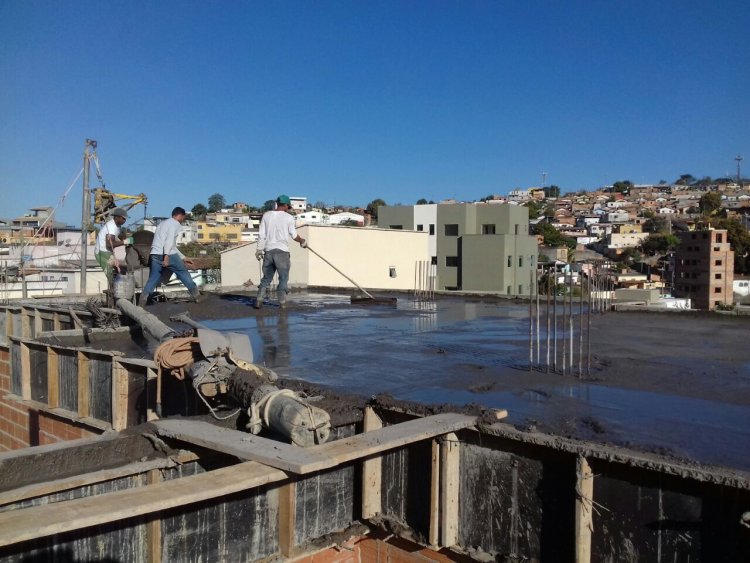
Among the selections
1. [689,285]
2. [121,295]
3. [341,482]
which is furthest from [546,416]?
[689,285]

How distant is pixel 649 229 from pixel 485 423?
119m

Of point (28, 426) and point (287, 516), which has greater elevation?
point (287, 516)

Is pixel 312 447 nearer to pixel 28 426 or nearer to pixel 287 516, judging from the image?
pixel 287 516

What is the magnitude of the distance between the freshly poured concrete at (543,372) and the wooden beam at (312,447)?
65cm

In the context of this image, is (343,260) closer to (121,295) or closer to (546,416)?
(121,295)

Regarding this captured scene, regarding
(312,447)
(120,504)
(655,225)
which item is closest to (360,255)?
(312,447)

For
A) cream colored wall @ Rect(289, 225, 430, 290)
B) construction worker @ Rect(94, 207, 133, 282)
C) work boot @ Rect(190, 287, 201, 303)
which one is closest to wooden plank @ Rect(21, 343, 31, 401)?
construction worker @ Rect(94, 207, 133, 282)

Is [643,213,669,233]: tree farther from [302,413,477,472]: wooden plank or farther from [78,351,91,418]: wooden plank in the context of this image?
[302,413,477,472]: wooden plank

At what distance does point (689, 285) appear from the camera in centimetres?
3212

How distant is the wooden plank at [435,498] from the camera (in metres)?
4.35

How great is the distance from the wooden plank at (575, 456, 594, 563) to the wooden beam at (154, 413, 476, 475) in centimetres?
82

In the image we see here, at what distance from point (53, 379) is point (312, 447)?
17.0 feet

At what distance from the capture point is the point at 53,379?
25.5ft

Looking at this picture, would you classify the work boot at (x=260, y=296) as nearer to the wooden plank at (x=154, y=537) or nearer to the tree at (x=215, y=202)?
the wooden plank at (x=154, y=537)
